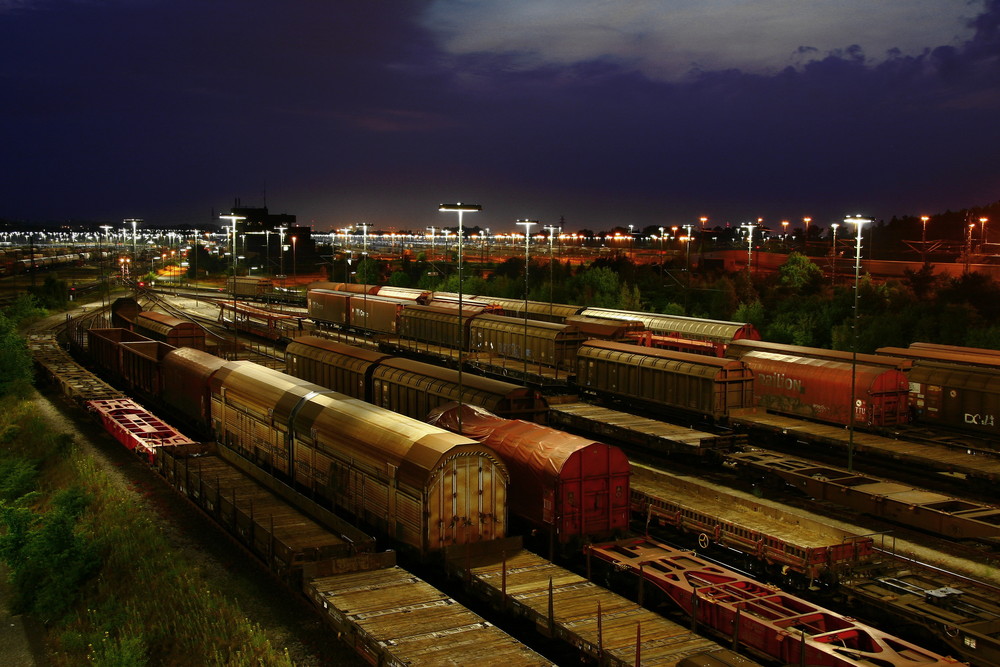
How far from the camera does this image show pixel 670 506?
2355 centimetres

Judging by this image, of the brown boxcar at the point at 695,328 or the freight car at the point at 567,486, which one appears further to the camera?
the brown boxcar at the point at 695,328

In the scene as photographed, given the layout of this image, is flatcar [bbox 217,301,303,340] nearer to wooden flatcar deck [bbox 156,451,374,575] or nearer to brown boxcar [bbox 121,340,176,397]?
brown boxcar [bbox 121,340,176,397]

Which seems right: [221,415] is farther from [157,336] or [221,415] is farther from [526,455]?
[157,336]

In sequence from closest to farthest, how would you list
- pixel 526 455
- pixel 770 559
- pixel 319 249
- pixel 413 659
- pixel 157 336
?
1. pixel 413 659
2. pixel 770 559
3. pixel 526 455
4. pixel 157 336
5. pixel 319 249

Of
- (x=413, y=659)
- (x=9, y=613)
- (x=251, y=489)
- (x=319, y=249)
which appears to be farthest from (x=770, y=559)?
(x=319, y=249)

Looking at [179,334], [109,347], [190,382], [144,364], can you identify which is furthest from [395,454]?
[109,347]

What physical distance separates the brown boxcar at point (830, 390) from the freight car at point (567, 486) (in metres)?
14.9

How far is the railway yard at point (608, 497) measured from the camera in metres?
16.1

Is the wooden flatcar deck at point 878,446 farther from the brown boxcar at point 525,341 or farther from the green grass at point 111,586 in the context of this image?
the green grass at point 111,586

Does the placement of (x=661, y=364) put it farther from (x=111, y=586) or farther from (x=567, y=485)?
(x=111, y=586)

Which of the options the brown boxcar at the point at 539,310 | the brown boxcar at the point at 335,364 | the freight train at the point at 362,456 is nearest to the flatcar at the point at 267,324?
the brown boxcar at the point at 539,310

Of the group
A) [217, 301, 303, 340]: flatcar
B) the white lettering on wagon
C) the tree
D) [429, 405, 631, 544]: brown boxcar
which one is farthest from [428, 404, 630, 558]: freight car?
the tree

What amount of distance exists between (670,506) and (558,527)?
14.7 feet

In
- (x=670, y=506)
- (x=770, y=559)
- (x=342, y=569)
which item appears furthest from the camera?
(x=670, y=506)
